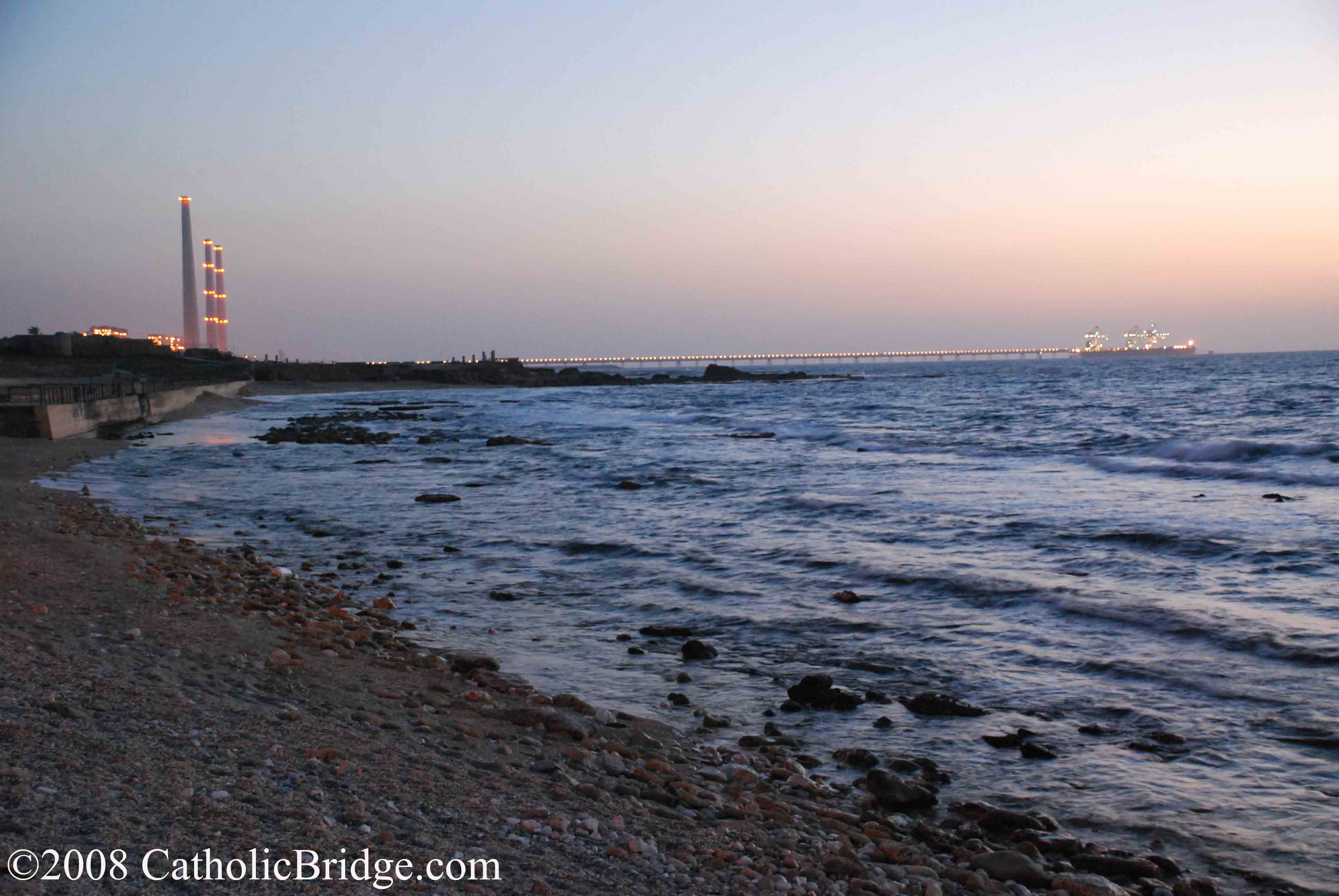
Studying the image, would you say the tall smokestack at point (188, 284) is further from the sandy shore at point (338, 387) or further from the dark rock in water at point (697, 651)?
the dark rock in water at point (697, 651)

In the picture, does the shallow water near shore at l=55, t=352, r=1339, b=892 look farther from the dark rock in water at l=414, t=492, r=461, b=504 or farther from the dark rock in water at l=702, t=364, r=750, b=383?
the dark rock in water at l=702, t=364, r=750, b=383

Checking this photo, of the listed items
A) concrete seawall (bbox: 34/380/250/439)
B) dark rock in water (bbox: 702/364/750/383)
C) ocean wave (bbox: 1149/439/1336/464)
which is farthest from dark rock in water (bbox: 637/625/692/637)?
dark rock in water (bbox: 702/364/750/383)

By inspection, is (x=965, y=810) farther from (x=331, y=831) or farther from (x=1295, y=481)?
(x=1295, y=481)

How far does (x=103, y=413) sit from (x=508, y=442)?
12.8 m

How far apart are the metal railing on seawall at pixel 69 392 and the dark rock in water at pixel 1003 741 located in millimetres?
27083

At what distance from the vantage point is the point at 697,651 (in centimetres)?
791

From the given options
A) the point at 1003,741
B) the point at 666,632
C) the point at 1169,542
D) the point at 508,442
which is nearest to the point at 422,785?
the point at 1003,741

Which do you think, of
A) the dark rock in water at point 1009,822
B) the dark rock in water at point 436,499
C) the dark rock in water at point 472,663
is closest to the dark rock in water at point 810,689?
the dark rock in water at point 1009,822

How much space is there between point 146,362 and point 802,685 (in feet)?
238

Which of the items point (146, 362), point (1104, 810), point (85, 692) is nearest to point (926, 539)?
point (1104, 810)

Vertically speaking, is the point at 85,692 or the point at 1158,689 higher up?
the point at 85,692

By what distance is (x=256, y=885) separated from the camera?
3047 millimetres

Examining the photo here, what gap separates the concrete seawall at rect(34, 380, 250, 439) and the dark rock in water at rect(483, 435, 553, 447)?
1170cm

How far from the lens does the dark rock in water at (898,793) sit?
5.17 metres
